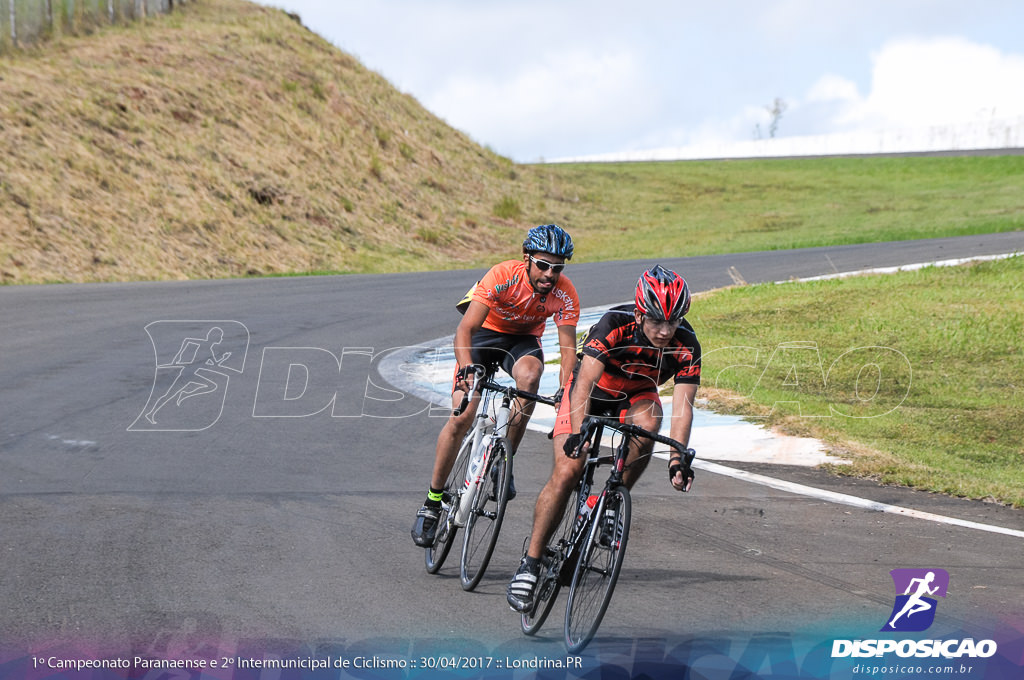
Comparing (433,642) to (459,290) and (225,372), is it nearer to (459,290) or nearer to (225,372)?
(225,372)

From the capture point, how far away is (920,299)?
58.3ft

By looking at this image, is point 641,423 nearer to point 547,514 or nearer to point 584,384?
point 584,384

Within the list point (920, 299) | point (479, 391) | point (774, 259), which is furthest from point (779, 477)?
point (774, 259)

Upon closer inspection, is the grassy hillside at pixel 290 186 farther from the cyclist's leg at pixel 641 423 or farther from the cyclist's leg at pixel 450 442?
the cyclist's leg at pixel 641 423

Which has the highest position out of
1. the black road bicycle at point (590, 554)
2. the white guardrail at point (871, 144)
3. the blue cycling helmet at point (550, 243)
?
the white guardrail at point (871, 144)

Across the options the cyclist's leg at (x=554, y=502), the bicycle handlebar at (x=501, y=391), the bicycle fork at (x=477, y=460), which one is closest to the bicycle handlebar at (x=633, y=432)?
the cyclist's leg at (x=554, y=502)

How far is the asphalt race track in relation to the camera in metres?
5.69

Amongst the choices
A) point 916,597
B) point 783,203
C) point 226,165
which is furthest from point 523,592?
point 783,203

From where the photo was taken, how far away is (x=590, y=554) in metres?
5.56

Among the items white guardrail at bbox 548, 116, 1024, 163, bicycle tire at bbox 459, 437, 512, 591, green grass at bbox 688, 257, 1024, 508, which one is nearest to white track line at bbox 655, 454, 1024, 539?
green grass at bbox 688, 257, 1024, 508

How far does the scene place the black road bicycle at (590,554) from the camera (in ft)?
17.7

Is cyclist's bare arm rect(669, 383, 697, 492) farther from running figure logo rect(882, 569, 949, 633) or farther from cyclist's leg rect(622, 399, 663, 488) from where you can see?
running figure logo rect(882, 569, 949, 633)

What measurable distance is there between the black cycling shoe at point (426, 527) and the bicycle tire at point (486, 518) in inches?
11.2

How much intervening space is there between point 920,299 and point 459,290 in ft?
28.9
